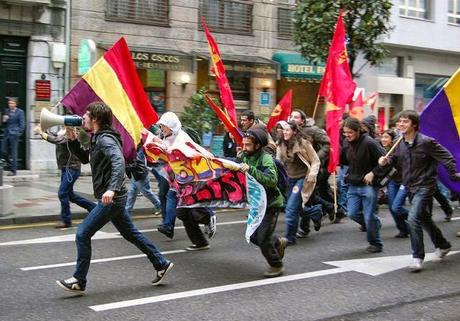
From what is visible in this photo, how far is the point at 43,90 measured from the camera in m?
16.8

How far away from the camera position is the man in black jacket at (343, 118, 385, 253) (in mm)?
8391

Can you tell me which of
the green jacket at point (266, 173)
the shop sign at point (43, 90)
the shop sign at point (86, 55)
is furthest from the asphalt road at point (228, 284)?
the shop sign at point (43, 90)

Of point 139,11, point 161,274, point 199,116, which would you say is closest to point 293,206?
point 161,274

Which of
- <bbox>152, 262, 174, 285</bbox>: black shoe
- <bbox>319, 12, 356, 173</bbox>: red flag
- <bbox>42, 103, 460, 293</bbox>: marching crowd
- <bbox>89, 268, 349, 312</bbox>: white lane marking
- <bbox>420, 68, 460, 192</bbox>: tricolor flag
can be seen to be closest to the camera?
<bbox>89, 268, 349, 312</bbox>: white lane marking

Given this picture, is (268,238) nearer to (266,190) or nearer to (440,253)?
(266,190)

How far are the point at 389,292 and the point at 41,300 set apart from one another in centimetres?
329

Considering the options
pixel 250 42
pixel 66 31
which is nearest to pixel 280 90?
pixel 250 42

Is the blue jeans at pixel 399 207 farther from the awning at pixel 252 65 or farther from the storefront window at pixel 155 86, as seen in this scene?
the awning at pixel 252 65

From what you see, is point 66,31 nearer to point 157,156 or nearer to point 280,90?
point 280,90

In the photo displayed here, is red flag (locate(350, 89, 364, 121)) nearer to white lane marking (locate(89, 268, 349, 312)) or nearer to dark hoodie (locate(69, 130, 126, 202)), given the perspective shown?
white lane marking (locate(89, 268, 349, 312))

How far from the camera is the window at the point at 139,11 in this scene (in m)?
18.2

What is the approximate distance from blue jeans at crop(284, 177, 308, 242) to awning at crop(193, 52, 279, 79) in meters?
11.6

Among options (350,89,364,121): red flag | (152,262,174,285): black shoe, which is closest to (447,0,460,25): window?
(350,89,364,121): red flag

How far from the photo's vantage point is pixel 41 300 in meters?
6.02
